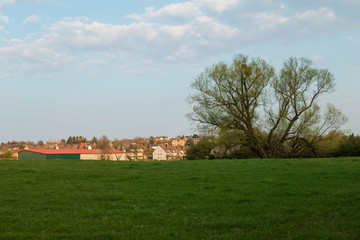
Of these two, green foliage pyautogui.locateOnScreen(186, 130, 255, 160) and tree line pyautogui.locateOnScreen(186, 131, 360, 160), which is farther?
tree line pyautogui.locateOnScreen(186, 131, 360, 160)

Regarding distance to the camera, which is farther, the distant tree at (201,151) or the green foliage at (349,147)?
the distant tree at (201,151)

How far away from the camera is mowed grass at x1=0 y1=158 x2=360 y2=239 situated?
29.6 ft

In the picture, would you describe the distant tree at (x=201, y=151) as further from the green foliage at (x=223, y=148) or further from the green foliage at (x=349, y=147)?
the green foliage at (x=349, y=147)

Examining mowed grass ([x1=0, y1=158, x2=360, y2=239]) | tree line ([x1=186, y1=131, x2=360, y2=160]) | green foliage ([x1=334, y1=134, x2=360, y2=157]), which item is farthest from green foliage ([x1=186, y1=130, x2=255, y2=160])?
mowed grass ([x1=0, y1=158, x2=360, y2=239])

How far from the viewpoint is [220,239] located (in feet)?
27.7

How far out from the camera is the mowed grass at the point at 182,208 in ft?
29.6

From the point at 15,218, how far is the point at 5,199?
12.7 ft

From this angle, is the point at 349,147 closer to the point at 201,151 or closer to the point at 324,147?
the point at 324,147

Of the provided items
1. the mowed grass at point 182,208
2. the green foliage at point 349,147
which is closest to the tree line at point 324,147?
the green foliage at point 349,147

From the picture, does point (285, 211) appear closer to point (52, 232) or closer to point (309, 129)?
point (52, 232)

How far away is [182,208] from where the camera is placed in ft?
40.0

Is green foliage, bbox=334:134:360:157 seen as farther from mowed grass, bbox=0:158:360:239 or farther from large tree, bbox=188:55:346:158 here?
mowed grass, bbox=0:158:360:239

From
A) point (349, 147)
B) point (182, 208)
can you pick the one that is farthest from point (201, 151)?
point (182, 208)

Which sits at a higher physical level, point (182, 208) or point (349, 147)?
point (349, 147)
